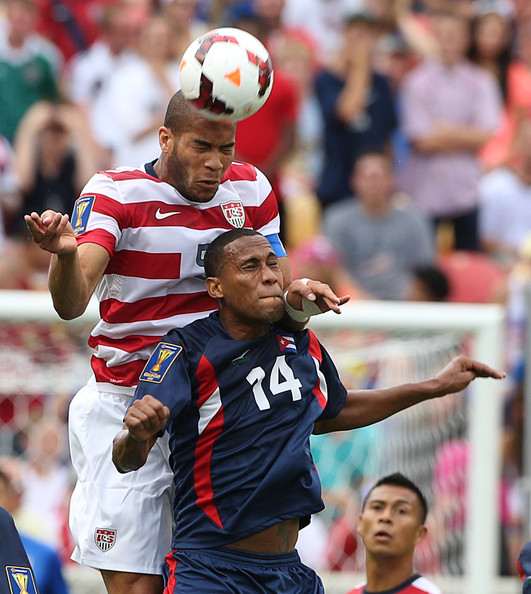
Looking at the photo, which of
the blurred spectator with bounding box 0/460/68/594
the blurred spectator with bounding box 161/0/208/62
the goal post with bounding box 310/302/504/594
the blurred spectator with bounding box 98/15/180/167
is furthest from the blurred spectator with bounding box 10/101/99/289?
the blurred spectator with bounding box 0/460/68/594

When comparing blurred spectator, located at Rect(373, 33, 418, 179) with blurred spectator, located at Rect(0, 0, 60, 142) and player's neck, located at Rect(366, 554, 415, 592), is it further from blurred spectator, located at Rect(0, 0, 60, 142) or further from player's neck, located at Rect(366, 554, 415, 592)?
player's neck, located at Rect(366, 554, 415, 592)

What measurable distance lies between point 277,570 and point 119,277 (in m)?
1.19

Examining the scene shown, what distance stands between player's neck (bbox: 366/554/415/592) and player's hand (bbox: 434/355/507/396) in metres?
1.03

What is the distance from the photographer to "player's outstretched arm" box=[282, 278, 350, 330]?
406 centimetres

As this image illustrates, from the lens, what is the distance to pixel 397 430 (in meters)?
7.95

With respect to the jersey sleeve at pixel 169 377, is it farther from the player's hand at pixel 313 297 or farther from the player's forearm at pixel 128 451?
the player's hand at pixel 313 297

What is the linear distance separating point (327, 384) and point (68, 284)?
1108 millimetres

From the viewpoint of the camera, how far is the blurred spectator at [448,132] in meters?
11.0

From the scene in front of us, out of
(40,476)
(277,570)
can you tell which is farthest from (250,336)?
(40,476)

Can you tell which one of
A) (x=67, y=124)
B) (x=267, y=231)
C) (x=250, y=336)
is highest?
(x=67, y=124)

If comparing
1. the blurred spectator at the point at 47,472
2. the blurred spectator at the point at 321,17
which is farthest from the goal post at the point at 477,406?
the blurred spectator at the point at 321,17

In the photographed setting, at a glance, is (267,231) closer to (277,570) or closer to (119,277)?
(119,277)

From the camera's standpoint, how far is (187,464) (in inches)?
171

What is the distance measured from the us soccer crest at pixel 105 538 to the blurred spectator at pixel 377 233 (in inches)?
231
